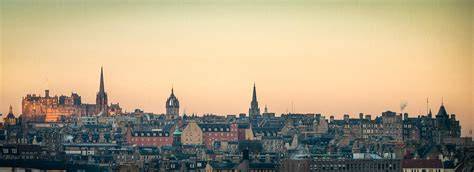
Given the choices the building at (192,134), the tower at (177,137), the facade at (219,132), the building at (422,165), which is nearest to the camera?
the building at (422,165)

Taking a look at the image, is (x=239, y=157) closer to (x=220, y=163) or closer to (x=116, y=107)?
(x=220, y=163)

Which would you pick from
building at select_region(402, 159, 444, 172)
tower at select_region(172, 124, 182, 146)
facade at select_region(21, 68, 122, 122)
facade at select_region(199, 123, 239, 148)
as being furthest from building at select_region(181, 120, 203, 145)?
building at select_region(402, 159, 444, 172)

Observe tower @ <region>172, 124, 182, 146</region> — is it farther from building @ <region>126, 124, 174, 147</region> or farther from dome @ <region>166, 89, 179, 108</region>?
dome @ <region>166, 89, 179, 108</region>

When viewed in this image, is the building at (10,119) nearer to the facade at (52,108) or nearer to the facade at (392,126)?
the facade at (52,108)

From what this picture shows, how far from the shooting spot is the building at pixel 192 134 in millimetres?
69812

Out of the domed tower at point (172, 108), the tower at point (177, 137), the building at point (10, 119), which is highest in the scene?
the domed tower at point (172, 108)

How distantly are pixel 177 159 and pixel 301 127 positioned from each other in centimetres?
1771

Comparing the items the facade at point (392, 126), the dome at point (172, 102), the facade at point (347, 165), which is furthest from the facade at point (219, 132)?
the facade at point (347, 165)

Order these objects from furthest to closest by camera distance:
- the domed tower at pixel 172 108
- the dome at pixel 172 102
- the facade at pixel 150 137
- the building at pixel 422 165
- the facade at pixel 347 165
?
the domed tower at pixel 172 108, the dome at pixel 172 102, the facade at pixel 150 137, the building at pixel 422 165, the facade at pixel 347 165

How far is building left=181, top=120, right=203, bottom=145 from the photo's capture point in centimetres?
6981

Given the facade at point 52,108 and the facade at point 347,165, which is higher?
the facade at point 52,108

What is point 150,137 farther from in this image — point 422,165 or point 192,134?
point 422,165

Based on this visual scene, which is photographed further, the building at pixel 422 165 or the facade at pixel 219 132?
the facade at pixel 219 132

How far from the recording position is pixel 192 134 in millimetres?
71562
